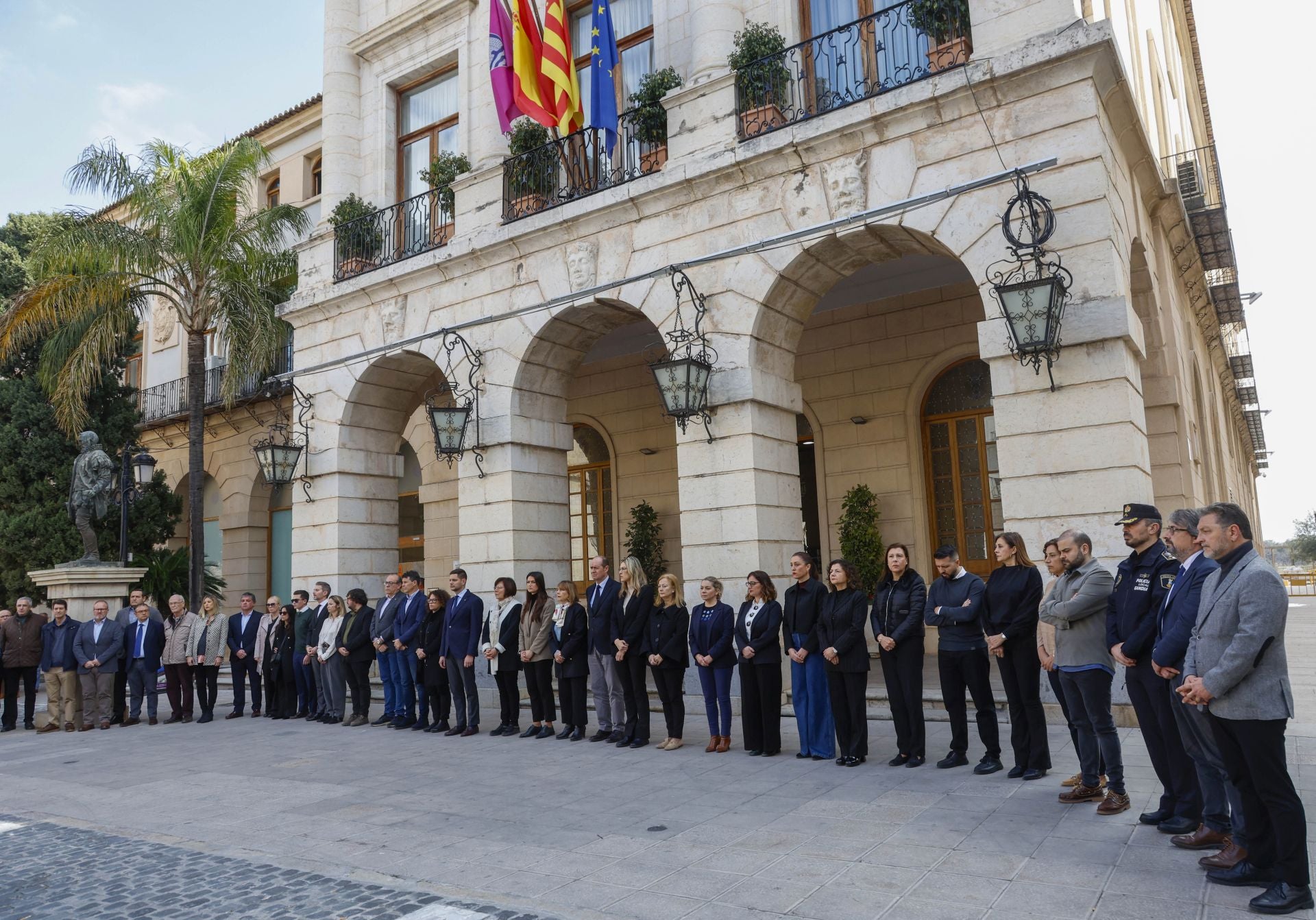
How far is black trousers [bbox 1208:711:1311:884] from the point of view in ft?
13.4

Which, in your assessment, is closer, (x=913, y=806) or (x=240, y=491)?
(x=913, y=806)

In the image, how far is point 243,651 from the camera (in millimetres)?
12672

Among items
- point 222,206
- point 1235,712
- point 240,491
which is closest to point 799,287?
point 1235,712

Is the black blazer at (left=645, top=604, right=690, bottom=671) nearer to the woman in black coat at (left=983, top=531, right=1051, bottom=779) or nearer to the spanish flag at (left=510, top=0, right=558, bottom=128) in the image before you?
the woman in black coat at (left=983, top=531, right=1051, bottom=779)

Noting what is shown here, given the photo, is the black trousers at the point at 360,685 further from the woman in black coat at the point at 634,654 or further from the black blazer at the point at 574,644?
the woman in black coat at the point at 634,654

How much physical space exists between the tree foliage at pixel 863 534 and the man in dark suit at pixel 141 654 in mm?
9222

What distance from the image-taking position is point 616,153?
12781 millimetres

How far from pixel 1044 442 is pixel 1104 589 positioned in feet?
11.1

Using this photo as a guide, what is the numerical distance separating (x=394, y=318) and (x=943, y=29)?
331 inches

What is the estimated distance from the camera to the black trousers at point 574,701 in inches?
378

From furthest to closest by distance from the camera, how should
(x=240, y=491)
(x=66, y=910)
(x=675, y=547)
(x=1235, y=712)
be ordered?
(x=240, y=491), (x=675, y=547), (x=66, y=910), (x=1235, y=712)

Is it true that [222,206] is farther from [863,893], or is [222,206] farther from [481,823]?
[863,893]

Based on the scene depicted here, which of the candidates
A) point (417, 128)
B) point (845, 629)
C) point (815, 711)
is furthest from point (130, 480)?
point (845, 629)

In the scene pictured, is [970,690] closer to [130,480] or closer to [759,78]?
[759,78]
